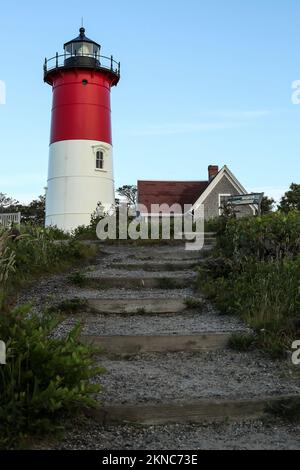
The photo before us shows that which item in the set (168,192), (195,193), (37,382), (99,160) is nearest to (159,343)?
(37,382)

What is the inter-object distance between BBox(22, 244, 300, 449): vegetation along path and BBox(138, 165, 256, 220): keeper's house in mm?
19386

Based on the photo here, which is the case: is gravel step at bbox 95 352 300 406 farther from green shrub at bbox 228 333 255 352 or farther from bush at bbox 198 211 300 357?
bush at bbox 198 211 300 357

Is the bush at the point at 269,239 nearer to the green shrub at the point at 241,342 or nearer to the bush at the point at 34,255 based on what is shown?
the green shrub at the point at 241,342

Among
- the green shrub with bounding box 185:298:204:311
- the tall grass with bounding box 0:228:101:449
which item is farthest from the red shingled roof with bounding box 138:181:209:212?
the tall grass with bounding box 0:228:101:449

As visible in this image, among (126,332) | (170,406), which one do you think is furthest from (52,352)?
(126,332)

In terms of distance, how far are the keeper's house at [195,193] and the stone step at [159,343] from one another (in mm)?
21158

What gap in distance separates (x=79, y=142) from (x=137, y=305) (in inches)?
636

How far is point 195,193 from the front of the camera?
2745 cm

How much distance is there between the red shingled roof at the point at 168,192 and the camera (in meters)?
26.7

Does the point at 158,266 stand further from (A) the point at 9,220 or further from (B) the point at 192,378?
(B) the point at 192,378

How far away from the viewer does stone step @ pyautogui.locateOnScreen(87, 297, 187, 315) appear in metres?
5.93

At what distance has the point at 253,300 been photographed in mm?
5594

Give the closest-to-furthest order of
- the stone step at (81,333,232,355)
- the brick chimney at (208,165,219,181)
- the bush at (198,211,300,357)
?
the stone step at (81,333,232,355) → the bush at (198,211,300,357) → the brick chimney at (208,165,219,181)
